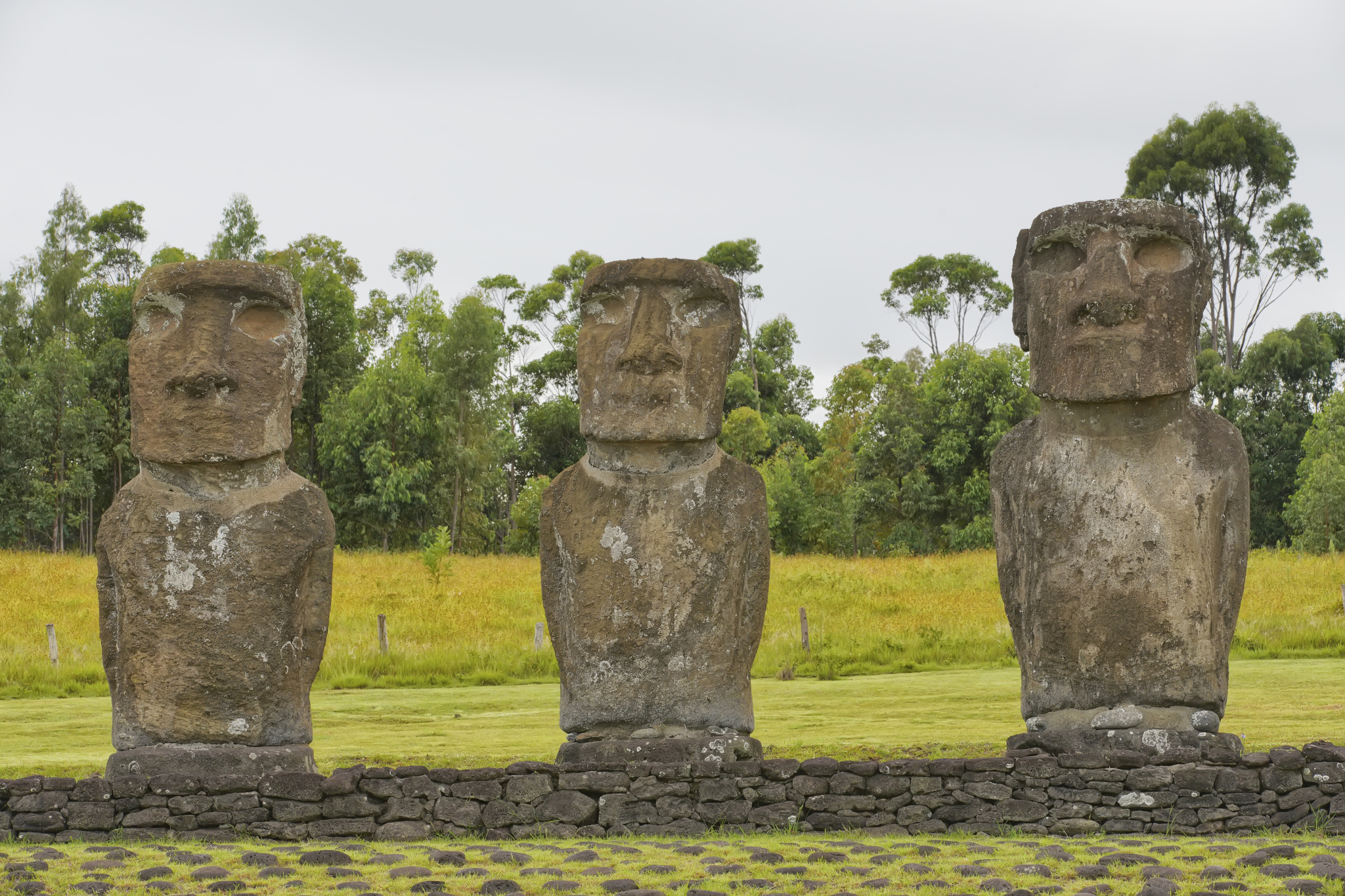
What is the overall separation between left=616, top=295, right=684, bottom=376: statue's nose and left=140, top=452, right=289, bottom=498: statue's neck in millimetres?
2282

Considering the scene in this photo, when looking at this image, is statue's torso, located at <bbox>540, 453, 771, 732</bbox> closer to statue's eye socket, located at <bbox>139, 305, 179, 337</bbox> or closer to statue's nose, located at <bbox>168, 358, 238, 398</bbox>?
statue's nose, located at <bbox>168, 358, 238, 398</bbox>

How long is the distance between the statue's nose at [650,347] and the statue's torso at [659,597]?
0.66m

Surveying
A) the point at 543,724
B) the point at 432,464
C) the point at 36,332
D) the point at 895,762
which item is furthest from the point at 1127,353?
the point at 36,332

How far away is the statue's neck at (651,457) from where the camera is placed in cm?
986

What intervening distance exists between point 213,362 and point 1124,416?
18.3 ft

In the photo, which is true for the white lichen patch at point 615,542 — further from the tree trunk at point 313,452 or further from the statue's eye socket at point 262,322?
the tree trunk at point 313,452

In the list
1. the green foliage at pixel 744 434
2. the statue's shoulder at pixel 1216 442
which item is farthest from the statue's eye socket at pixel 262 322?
the green foliage at pixel 744 434

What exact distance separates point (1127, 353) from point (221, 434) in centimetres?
551

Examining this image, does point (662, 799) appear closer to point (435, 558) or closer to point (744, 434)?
point (435, 558)

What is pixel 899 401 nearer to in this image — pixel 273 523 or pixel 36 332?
pixel 36 332

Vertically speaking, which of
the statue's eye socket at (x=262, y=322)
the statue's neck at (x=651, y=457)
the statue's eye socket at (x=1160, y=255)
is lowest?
the statue's neck at (x=651, y=457)

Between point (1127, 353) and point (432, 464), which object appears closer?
point (1127, 353)

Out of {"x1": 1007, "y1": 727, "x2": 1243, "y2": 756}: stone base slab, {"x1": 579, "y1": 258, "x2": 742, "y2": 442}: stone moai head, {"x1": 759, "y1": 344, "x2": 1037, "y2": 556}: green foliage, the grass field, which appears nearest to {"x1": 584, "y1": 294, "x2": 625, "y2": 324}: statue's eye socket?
{"x1": 579, "y1": 258, "x2": 742, "y2": 442}: stone moai head

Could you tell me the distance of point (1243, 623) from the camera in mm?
21953
